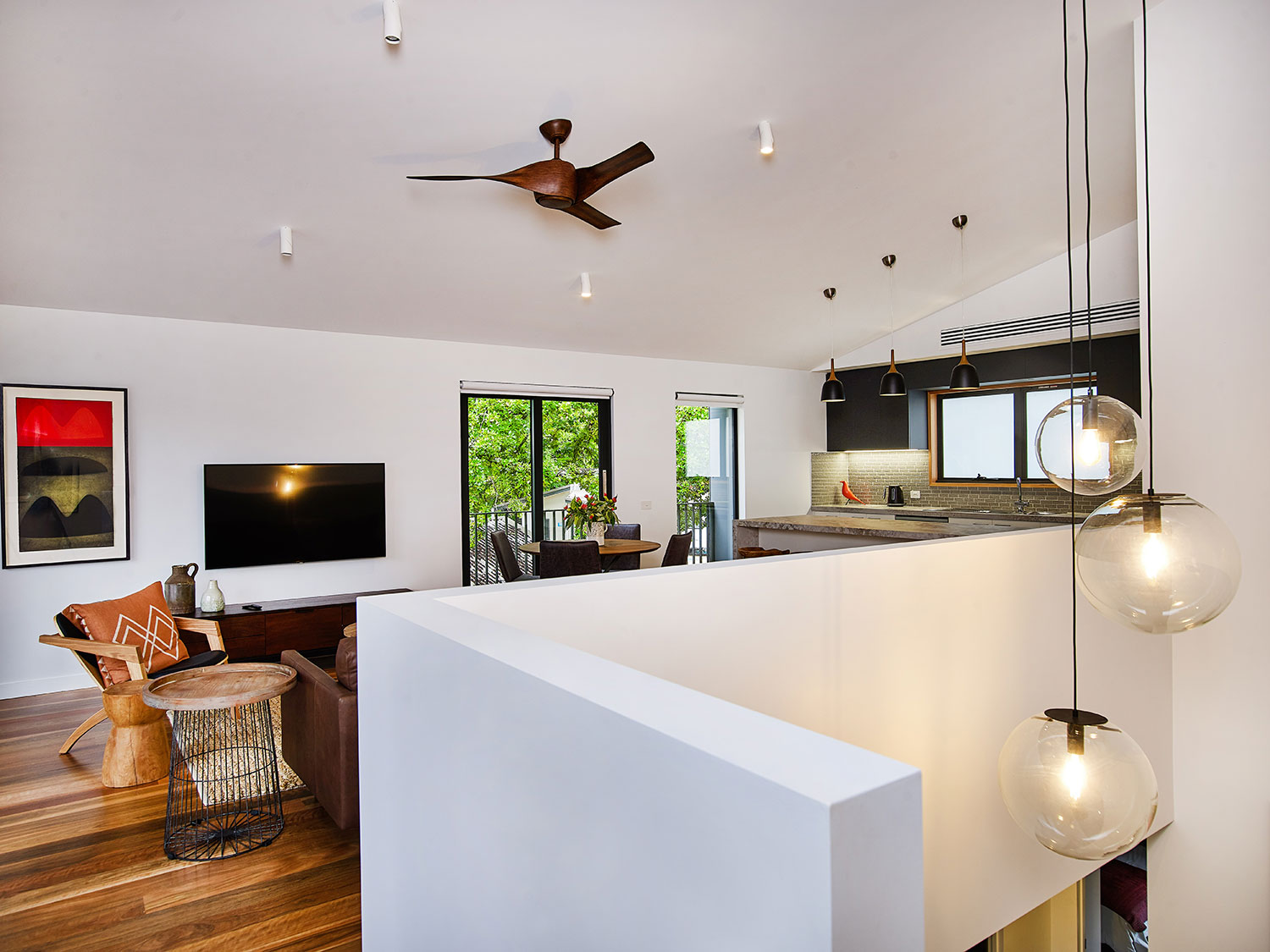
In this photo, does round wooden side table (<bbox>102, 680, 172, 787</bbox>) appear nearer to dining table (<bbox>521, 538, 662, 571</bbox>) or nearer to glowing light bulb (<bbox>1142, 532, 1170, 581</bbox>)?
dining table (<bbox>521, 538, 662, 571</bbox>)

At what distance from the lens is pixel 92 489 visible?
465 centimetres

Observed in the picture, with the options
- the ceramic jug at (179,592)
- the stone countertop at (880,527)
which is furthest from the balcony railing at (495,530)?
the ceramic jug at (179,592)

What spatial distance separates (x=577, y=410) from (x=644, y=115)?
11.4 feet

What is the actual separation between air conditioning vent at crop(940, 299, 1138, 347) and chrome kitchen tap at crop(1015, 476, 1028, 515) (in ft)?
4.17

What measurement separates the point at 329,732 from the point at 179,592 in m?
2.39

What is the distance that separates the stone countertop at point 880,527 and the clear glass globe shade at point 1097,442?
94.0 inches

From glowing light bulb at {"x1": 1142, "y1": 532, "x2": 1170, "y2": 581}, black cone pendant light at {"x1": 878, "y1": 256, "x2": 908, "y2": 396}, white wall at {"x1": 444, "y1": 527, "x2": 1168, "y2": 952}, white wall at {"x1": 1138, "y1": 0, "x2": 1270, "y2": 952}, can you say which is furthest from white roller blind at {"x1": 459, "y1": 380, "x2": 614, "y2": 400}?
glowing light bulb at {"x1": 1142, "y1": 532, "x2": 1170, "y2": 581}

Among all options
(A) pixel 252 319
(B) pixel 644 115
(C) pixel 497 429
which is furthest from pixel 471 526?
(B) pixel 644 115

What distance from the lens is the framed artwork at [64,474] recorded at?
4441 millimetres

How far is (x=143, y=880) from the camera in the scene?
2.54 metres

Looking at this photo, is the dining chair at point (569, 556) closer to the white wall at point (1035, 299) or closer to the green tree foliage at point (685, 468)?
the green tree foliage at point (685, 468)

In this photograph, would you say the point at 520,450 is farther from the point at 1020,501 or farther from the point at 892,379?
the point at 1020,501

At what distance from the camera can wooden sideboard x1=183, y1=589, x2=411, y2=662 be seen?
477 centimetres

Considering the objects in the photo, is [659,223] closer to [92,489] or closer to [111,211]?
[111,211]
